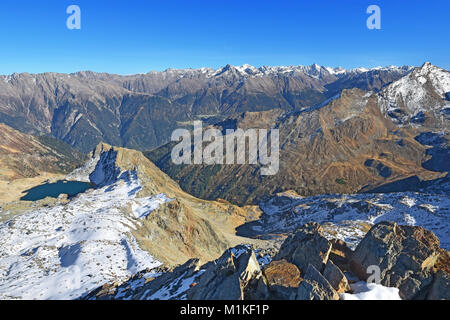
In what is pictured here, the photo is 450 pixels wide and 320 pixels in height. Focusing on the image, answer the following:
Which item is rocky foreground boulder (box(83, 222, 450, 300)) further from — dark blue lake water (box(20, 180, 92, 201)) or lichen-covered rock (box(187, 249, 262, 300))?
dark blue lake water (box(20, 180, 92, 201))

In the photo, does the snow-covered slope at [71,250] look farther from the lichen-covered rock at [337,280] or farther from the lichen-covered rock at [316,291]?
the lichen-covered rock at [337,280]

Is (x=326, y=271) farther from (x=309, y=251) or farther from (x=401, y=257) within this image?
(x=401, y=257)

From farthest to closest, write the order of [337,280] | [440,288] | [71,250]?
[71,250]
[337,280]
[440,288]

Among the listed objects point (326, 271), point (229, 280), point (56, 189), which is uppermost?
point (326, 271)

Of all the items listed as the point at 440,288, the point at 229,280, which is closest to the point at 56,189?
the point at 229,280

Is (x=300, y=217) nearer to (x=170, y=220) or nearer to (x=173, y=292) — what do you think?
(x=170, y=220)

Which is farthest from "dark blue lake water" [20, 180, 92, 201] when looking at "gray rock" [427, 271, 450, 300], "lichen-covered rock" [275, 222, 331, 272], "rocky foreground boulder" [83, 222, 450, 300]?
"gray rock" [427, 271, 450, 300]
